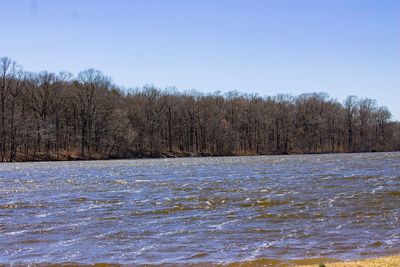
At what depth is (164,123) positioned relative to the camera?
12188 centimetres

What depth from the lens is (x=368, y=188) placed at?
27359 mm

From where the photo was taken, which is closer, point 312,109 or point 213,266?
point 213,266

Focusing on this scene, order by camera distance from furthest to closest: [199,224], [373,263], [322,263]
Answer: [199,224] → [322,263] → [373,263]

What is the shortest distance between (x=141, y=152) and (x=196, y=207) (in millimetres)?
81559

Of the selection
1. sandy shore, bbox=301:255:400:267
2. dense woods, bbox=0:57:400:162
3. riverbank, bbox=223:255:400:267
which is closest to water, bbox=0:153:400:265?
riverbank, bbox=223:255:400:267

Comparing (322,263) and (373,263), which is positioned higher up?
(373,263)

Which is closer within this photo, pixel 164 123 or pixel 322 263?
pixel 322 263

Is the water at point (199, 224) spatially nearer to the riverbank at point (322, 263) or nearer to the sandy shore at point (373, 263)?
the riverbank at point (322, 263)

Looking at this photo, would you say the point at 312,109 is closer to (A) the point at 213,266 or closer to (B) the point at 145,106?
(B) the point at 145,106

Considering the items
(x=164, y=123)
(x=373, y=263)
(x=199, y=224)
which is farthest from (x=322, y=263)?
(x=164, y=123)

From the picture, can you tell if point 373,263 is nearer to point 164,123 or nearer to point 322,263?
point 322,263

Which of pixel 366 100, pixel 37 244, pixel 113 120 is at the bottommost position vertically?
pixel 37 244

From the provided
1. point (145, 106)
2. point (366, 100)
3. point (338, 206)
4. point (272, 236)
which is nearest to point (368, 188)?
point (338, 206)

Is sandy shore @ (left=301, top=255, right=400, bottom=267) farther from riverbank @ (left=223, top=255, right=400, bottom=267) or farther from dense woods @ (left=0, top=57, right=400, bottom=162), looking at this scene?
dense woods @ (left=0, top=57, right=400, bottom=162)
